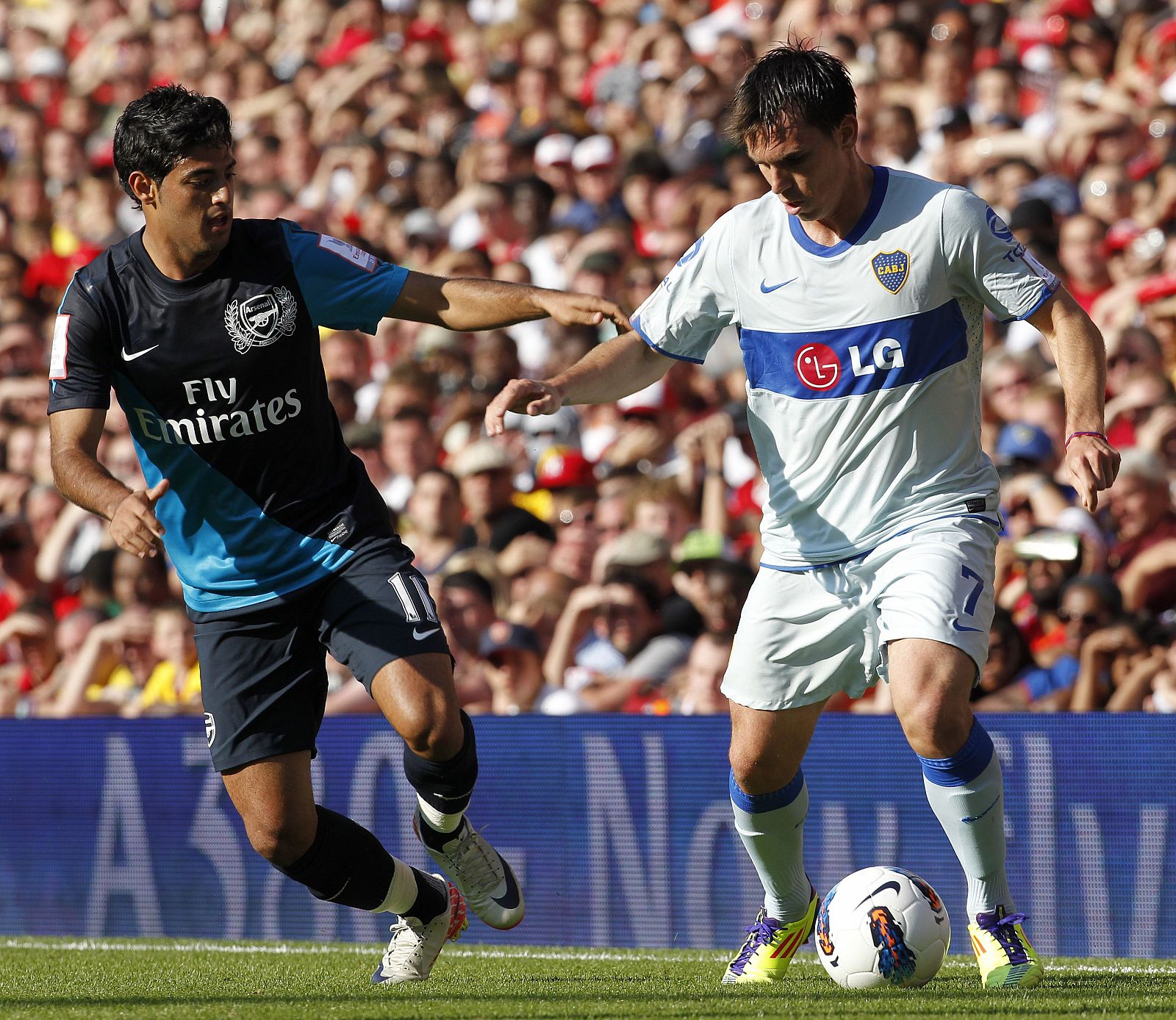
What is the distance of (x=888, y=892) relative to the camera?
5.63 meters

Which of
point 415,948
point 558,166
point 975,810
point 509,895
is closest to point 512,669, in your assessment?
point 509,895

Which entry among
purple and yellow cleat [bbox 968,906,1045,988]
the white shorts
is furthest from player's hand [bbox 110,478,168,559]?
purple and yellow cleat [bbox 968,906,1045,988]

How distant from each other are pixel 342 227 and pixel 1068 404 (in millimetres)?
9717

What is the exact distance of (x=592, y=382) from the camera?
5.55m

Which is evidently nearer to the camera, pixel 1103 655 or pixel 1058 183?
pixel 1103 655

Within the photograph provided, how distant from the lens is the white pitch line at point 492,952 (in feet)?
20.9

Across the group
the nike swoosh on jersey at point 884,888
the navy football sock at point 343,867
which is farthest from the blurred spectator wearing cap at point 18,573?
the nike swoosh on jersey at point 884,888

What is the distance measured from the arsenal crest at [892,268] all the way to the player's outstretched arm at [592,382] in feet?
2.73

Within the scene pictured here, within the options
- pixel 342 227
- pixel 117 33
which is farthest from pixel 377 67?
pixel 117 33

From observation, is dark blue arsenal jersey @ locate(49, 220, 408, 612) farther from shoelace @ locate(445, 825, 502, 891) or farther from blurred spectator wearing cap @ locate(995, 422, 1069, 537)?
blurred spectator wearing cap @ locate(995, 422, 1069, 537)

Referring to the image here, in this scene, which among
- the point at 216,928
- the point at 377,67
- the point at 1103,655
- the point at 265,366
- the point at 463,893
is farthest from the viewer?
the point at 377,67

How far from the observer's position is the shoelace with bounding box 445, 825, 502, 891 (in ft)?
19.3

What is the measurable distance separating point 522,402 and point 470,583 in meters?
3.96

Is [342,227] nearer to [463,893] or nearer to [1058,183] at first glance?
[1058,183]
